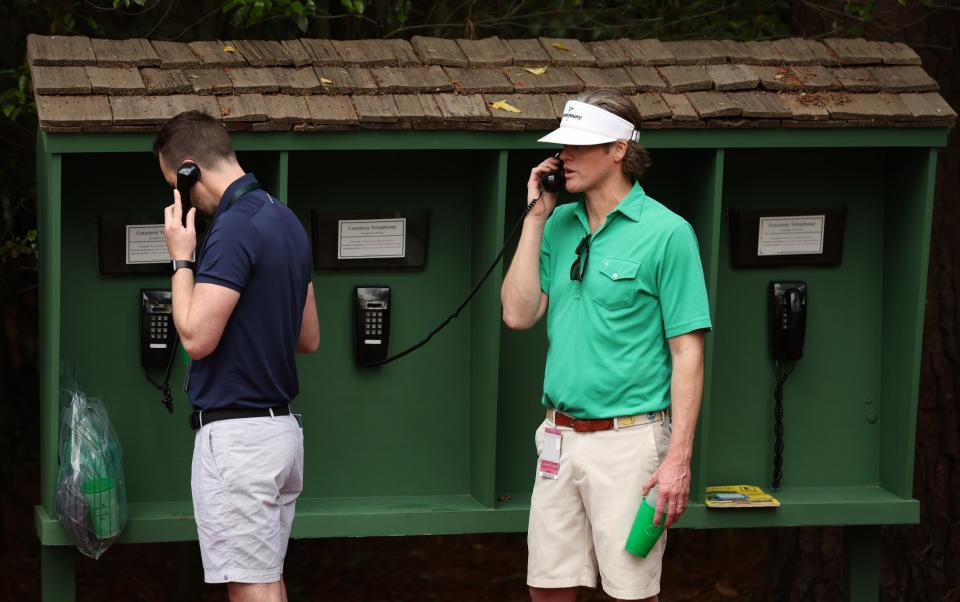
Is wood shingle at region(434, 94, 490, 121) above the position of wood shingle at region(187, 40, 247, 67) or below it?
below

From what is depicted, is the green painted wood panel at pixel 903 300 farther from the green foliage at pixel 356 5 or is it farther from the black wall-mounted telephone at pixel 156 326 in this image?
the black wall-mounted telephone at pixel 156 326

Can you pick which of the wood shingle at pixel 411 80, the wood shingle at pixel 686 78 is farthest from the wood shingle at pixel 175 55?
the wood shingle at pixel 686 78

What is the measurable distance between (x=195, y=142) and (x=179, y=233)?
11.7 inches

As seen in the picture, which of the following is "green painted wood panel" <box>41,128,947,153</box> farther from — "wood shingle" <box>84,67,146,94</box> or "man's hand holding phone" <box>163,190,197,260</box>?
"man's hand holding phone" <box>163,190,197,260</box>

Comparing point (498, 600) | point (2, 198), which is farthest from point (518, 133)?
point (498, 600)

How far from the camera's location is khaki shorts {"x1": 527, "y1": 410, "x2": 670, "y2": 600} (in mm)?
4285

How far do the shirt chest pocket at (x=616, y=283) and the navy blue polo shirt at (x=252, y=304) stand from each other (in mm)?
941

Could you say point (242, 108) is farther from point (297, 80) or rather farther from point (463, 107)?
point (463, 107)

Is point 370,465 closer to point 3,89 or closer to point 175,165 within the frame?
point 175,165

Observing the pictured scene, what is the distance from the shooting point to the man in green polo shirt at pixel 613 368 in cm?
423

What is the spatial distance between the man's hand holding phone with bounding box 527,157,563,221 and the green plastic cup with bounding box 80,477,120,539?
6.10 feet

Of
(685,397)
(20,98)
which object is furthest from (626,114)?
(20,98)

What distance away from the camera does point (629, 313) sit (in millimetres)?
4285

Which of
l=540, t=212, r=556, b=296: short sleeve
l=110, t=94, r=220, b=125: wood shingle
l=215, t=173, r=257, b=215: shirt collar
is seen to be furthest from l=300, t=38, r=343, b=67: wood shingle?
l=540, t=212, r=556, b=296: short sleeve
